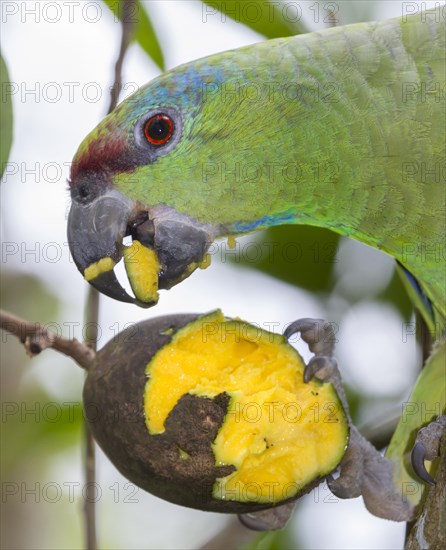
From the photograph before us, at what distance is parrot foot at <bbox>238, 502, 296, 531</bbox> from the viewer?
2139 mm

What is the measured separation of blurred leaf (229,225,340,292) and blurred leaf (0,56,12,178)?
2.51 feet

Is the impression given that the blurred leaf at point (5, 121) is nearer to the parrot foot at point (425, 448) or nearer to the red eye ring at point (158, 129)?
the red eye ring at point (158, 129)

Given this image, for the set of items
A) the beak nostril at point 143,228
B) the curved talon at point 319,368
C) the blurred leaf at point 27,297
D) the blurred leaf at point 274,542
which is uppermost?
the beak nostril at point 143,228

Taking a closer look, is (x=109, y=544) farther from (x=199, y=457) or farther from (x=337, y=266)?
(x=199, y=457)

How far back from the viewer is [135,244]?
1862 millimetres

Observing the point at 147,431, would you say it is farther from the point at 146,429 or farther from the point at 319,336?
the point at 319,336

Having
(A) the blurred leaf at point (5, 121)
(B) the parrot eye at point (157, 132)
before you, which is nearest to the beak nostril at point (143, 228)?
(B) the parrot eye at point (157, 132)

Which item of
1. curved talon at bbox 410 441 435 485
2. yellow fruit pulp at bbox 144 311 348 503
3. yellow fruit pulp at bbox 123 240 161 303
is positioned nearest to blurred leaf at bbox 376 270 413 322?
curved talon at bbox 410 441 435 485

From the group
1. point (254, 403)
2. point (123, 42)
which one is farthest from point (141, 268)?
point (123, 42)

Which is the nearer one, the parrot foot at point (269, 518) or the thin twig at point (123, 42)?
the thin twig at point (123, 42)

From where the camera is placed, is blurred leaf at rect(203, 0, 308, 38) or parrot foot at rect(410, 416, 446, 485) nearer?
parrot foot at rect(410, 416, 446, 485)

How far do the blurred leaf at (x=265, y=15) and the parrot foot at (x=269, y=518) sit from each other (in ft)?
4.23

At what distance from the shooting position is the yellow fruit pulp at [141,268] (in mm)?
1862

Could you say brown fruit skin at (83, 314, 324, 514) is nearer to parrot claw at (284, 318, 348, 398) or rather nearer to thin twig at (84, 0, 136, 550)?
thin twig at (84, 0, 136, 550)
